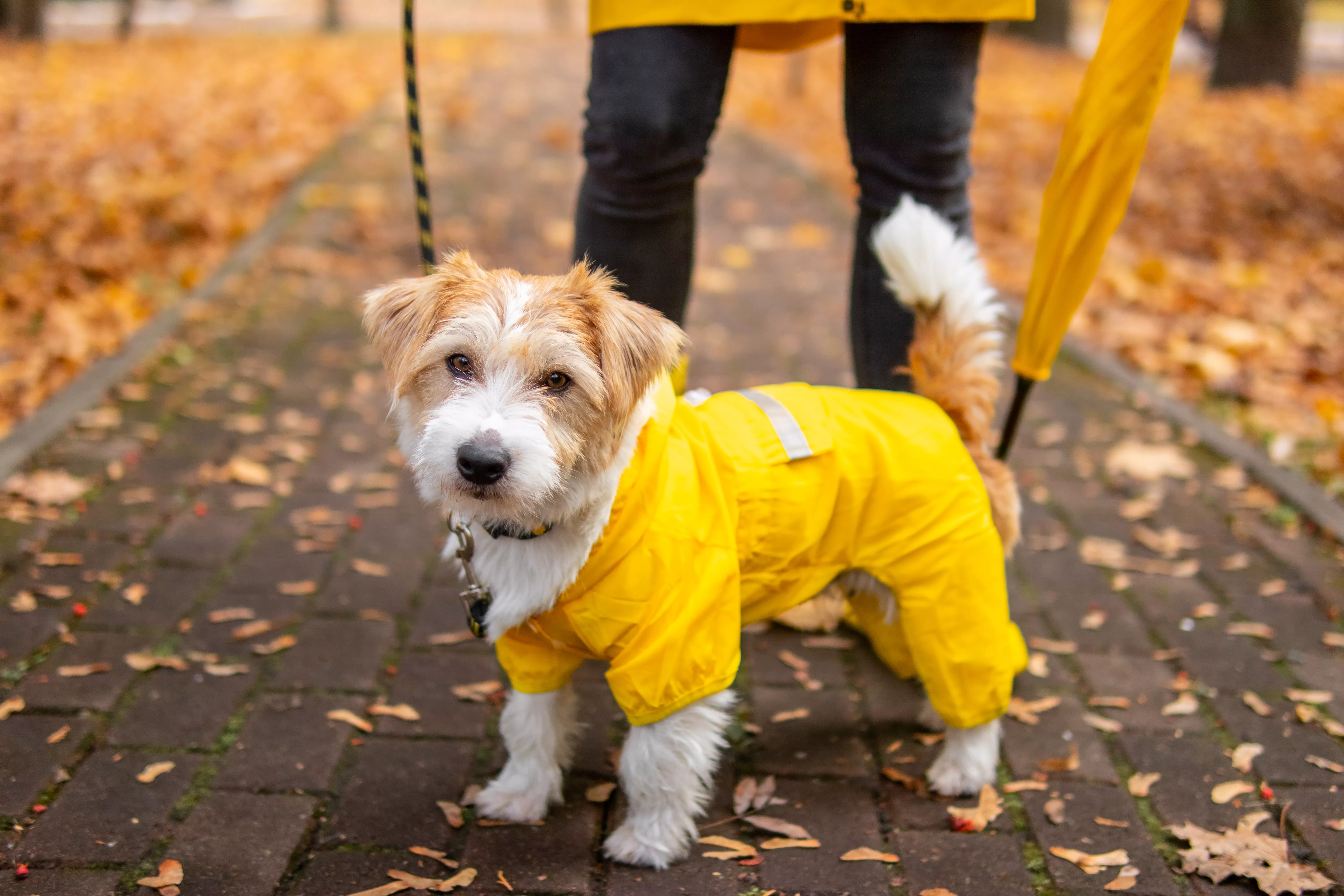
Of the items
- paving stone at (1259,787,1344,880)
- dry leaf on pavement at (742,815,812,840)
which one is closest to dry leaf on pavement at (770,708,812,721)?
dry leaf on pavement at (742,815,812,840)

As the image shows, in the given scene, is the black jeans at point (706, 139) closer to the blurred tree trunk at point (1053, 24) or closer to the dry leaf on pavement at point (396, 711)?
the dry leaf on pavement at point (396, 711)

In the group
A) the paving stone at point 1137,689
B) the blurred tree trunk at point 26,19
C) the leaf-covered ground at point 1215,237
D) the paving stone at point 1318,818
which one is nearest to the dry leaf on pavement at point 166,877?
the paving stone at point 1137,689

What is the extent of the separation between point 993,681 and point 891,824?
448mm

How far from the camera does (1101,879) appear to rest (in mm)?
2420

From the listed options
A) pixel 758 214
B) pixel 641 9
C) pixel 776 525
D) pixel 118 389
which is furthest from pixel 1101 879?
pixel 758 214

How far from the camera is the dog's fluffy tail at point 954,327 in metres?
2.64

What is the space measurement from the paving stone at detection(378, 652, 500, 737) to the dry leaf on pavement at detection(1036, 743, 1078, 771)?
1560mm

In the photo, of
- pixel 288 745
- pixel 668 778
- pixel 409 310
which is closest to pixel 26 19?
pixel 288 745

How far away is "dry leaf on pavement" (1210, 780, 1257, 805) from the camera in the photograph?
2.67m

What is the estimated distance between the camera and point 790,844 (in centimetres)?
252

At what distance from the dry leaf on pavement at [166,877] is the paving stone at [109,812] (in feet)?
0.25

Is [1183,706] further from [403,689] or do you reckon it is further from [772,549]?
[403,689]

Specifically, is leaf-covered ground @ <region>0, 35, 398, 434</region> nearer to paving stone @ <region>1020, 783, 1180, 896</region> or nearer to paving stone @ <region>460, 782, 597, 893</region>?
paving stone @ <region>460, 782, 597, 893</region>

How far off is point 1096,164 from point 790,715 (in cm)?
173
